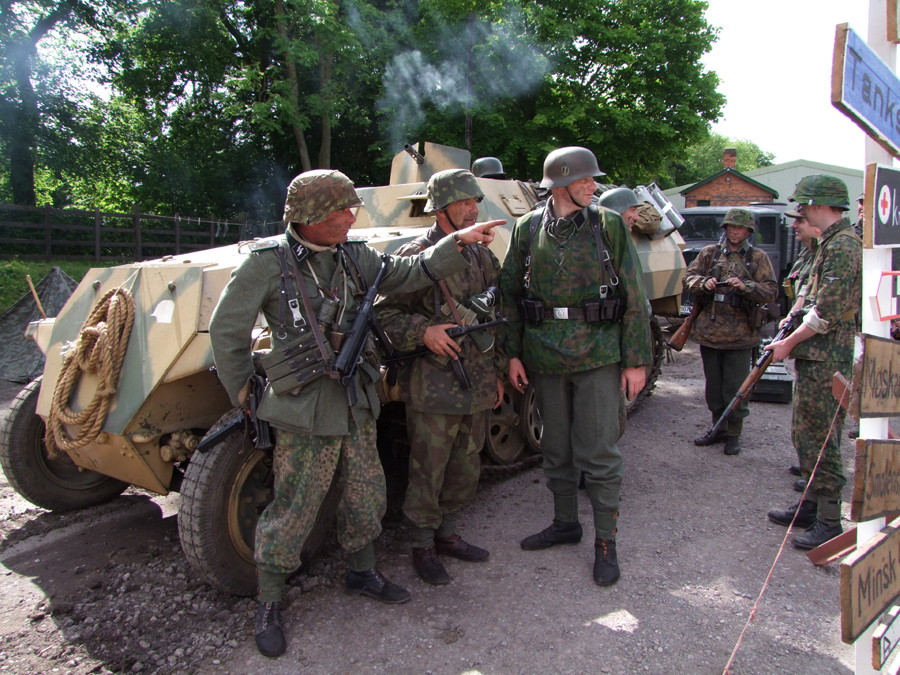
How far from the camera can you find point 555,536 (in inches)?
146

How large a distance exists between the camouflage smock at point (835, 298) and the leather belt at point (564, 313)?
123cm

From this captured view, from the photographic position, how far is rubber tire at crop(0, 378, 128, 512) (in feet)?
13.2

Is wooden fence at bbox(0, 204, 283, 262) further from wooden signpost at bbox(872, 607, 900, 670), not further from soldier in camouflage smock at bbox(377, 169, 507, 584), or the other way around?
wooden signpost at bbox(872, 607, 900, 670)

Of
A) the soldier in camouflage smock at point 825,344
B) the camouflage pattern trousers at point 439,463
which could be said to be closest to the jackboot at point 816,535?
the soldier in camouflage smock at point 825,344

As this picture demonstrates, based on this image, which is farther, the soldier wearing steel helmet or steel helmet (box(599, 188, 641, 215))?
steel helmet (box(599, 188, 641, 215))

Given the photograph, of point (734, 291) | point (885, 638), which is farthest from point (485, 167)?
point (885, 638)

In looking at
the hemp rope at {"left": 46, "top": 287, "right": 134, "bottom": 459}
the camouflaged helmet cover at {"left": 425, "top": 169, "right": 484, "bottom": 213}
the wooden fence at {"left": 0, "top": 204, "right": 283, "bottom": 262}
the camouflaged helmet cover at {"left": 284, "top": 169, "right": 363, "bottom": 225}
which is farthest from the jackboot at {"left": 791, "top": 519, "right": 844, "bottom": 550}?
the wooden fence at {"left": 0, "top": 204, "right": 283, "bottom": 262}

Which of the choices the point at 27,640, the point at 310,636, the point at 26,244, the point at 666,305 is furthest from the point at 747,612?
the point at 26,244

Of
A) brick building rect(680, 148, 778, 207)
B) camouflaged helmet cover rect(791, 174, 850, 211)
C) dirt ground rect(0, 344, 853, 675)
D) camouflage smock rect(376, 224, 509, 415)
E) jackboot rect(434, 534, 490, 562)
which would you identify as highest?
brick building rect(680, 148, 778, 207)

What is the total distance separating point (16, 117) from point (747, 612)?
18431 mm

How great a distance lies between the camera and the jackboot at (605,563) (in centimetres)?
331

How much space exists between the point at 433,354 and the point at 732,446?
119 inches

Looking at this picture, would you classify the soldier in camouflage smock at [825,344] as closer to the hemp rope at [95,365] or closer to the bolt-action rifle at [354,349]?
the bolt-action rifle at [354,349]

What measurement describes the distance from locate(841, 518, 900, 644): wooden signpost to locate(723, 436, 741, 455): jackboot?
3350 mm
